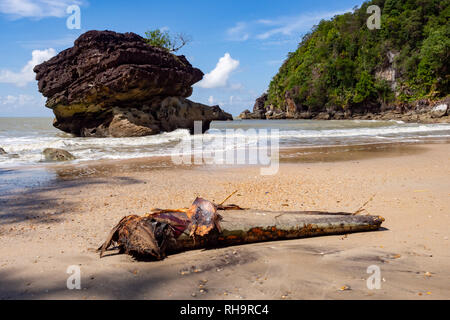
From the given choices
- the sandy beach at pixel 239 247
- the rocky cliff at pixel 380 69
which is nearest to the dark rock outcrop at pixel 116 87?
the sandy beach at pixel 239 247

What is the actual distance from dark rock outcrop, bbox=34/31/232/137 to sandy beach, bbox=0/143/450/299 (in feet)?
42.9

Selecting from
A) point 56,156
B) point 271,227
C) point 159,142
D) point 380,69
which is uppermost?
point 380,69

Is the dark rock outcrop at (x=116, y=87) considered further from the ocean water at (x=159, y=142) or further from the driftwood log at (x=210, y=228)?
the driftwood log at (x=210, y=228)

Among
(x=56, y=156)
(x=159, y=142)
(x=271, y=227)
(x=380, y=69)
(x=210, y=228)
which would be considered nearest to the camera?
(x=210, y=228)

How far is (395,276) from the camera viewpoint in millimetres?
2170

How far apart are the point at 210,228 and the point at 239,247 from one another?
32 cm

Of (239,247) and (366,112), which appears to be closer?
(239,247)

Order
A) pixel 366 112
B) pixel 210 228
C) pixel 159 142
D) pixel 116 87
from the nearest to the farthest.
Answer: pixel 210 228 < pixel 159 142 < pixel 116 87 < pixel 366 112

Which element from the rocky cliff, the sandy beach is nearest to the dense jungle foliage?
the rocky cliff

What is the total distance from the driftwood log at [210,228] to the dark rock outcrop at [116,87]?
16.3 metres

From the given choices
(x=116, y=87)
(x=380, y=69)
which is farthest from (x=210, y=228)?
(x=380, y=69)

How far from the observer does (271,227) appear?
3.08 m

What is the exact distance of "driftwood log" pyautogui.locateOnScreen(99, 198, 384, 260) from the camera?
2.77 m

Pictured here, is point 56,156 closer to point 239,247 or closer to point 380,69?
point 239,247
